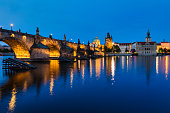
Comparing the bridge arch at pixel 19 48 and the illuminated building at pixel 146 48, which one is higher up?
the illuminated building at pixel 146 48

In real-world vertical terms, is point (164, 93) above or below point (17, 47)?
below

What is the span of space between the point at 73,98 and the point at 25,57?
38.8 m

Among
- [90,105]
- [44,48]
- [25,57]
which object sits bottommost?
[90,105]

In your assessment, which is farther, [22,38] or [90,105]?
[22,38]

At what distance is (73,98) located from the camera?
9.47 m

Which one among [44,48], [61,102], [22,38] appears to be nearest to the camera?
[61,102]

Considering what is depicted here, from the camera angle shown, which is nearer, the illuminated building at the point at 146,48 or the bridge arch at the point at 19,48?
the bridge arch at the point at 19,48

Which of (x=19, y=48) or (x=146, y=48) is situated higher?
(x=146, y=48)

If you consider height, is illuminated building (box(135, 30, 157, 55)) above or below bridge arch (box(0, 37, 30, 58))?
above

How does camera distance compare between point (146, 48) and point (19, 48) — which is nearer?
point (19, 48)

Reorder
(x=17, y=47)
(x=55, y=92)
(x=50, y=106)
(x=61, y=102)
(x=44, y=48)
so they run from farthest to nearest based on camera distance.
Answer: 1. (x=44, y=48)
2. (x=17, y=47)
3. (x=55, y=92)
4. (x=61, y=102)
5. (x=50, y=106)

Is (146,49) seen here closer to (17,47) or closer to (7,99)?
(17,47)

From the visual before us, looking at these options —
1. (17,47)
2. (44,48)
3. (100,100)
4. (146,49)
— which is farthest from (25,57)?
(146,49)

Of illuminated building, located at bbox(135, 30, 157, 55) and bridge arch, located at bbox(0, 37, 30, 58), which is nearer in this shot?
bridge arch, located at bbox(0, 37, 30, 58)
